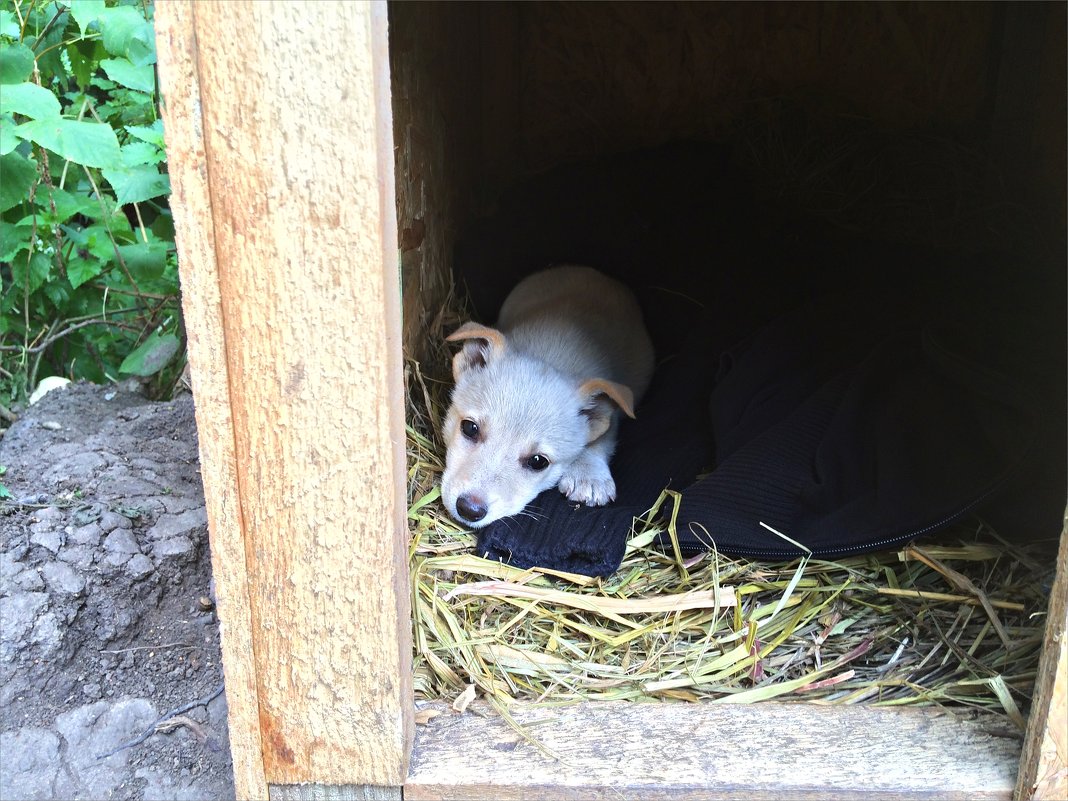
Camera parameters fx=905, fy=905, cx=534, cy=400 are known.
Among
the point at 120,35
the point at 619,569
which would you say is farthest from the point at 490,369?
the point at 120,35

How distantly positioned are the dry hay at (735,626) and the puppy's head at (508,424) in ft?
0.54

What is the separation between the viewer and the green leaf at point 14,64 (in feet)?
9.78

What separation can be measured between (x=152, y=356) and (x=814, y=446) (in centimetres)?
305

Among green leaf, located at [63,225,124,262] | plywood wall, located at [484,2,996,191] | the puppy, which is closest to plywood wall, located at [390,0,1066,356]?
plywood wall, located at [484,2,996,191]

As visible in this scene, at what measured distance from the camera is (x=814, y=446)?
11.1ft

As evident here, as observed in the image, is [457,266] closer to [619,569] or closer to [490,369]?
[490,369]

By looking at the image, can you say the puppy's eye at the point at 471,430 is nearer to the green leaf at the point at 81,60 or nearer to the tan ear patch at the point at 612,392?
the tan ear patch at the point at 612,392

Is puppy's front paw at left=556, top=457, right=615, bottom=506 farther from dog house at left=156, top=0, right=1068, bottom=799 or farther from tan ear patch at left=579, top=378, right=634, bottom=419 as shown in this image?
dog house at left=156, top=0, right=1068, bottom=799

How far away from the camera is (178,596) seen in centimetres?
307

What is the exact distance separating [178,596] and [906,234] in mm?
4103

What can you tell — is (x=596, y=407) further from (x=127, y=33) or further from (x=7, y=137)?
(x=7, y=137)

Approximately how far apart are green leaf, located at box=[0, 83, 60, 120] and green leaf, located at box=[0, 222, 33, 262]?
1.12 meters

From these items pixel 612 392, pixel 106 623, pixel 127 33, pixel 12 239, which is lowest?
pixel 106 623

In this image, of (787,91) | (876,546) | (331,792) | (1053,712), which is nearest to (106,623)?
(331,792)
